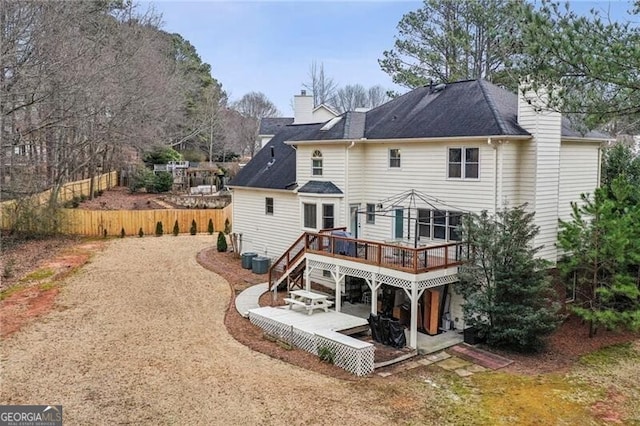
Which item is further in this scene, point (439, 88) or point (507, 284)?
point (439, 88)

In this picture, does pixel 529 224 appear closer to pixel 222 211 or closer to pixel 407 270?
pixel 407 270

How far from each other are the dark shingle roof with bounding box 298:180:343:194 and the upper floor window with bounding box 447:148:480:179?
417 cm

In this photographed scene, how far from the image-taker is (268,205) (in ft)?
70.7

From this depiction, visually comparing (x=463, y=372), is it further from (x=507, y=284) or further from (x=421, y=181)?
(x=421, y=181)

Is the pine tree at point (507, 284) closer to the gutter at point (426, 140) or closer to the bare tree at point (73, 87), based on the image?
the gutter at point (426, 140)

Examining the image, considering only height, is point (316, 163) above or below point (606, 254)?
above

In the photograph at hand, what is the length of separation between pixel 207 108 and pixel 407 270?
42485 mm

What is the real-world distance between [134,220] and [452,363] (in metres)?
22.7

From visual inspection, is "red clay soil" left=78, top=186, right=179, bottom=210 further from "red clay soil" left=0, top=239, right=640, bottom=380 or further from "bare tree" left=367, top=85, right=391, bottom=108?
"bare tree" left=367, top=85, right=391, bottom=108

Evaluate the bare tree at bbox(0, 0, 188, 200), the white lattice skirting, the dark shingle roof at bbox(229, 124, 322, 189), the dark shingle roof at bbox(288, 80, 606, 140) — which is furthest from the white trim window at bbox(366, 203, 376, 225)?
the bare tree at bbox(0, 0, 188, 200)

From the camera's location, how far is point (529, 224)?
14.9 meters

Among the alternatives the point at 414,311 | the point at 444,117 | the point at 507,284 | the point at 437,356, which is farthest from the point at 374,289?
the point at 444,117

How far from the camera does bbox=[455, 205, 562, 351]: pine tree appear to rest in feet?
43.2

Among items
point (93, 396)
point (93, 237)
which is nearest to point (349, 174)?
point (93, 396)
